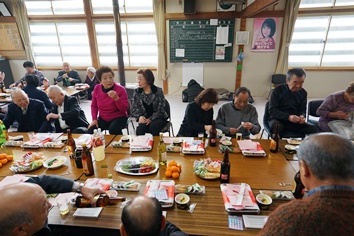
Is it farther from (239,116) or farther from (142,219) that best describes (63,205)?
(239,116)

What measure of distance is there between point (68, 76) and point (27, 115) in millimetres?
3679

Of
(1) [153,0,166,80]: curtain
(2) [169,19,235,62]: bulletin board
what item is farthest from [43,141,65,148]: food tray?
(2) [169,19,235,62]: bulletin board

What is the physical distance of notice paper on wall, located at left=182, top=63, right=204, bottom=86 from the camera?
19.7ft

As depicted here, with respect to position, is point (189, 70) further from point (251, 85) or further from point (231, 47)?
point (251, 85)

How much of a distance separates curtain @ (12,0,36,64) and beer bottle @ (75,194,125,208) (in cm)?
685

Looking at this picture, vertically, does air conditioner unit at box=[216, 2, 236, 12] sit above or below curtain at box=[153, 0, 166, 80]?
above

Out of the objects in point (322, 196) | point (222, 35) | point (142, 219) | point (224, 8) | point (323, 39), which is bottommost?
point (142, 219)

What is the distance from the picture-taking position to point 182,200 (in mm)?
1229

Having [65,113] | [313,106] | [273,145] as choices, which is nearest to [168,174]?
[273,145]

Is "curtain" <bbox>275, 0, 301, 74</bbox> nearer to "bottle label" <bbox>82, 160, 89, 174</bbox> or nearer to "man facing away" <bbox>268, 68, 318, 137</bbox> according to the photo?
"man facing away" <bbox>268, 68, 318, 137</bbox>

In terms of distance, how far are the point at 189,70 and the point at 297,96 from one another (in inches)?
144

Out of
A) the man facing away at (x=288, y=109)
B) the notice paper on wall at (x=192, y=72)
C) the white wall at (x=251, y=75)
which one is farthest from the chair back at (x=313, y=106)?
the notice paper on wall at (x=192, y=72)

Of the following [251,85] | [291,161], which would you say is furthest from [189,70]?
[291,161]

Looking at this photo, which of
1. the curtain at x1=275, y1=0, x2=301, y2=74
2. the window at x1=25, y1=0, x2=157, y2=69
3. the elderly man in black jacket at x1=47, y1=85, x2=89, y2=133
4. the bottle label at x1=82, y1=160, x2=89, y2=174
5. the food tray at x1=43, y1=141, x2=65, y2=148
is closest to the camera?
the bottle label at x1=82, y1=160, x2=89, y2=174
